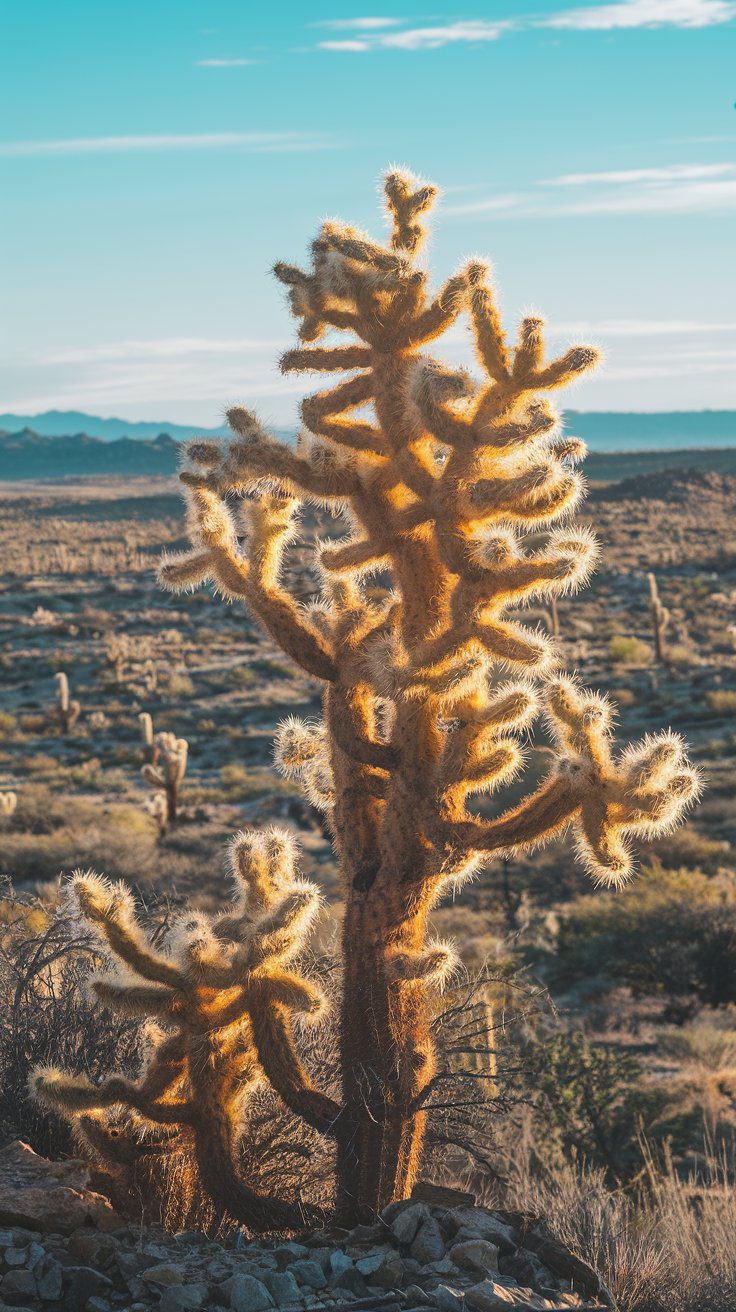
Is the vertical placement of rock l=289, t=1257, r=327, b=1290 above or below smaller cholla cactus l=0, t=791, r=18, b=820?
above

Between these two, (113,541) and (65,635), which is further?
(113,541)

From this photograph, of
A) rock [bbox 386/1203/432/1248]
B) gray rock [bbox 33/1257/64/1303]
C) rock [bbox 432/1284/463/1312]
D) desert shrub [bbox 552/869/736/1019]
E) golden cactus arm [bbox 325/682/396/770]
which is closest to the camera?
rock [bbox 432/1284/463/1312]

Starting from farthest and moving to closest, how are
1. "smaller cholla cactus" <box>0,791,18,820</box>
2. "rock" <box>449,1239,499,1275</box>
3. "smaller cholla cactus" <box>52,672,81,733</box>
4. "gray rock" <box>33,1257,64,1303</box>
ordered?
"smaller cholla cactus" <box>52,672,81,733</box> → "smaller cholla cactus" <box>0,791,18,820</box> → "rock" <box>449,1239,499,1275</box> → "gray rock" <box>33,1257,64,1303</box>

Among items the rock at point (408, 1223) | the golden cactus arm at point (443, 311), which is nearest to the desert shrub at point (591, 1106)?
the rock at point (408, 1223)

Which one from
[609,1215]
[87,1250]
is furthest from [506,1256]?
[609,1215]

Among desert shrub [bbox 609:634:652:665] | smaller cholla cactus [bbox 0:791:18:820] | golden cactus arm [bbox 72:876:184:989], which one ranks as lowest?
smaller cholla cactus [bbox 0:791:18:820]

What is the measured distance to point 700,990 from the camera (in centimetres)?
1441

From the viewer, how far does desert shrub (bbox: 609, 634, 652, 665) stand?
3666cm

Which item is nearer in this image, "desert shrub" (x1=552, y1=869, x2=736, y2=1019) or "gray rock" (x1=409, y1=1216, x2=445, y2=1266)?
"gray rock" (x1=409, y1=1216, x2=445, y2=1266)

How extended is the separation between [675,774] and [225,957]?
6.20 feet

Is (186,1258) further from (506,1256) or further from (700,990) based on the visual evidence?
(700,990)

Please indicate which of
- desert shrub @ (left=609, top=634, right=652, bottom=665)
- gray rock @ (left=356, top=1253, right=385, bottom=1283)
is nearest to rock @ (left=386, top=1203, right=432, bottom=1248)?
gray rock @ (left=356, top=1253, right=385, bottom=1283)

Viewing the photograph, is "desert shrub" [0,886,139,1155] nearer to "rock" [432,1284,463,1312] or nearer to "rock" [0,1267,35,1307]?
"rock" [0,1267,35,1307]

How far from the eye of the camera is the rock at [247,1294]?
3.89 m
